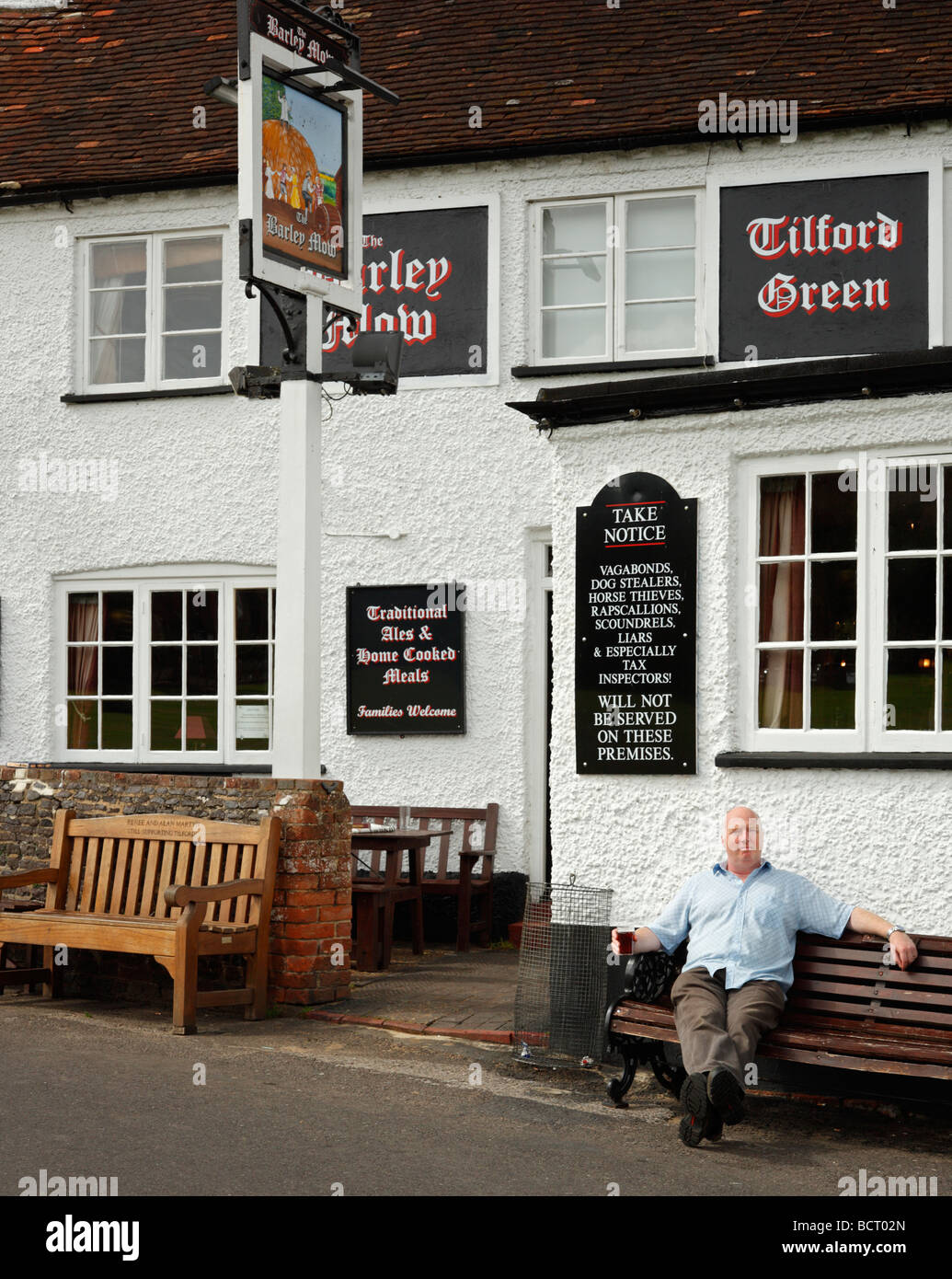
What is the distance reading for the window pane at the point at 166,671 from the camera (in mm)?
12727

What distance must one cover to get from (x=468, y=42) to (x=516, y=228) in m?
2.11

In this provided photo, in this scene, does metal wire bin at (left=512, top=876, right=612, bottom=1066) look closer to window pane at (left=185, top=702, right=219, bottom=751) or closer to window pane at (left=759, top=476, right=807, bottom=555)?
window pane at (left=759, top=476, right=807, bottom=555)

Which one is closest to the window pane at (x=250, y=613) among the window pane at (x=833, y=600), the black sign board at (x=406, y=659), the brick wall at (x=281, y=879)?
the black sign board at (x=406, y=659)

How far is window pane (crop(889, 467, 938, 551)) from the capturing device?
7.27m

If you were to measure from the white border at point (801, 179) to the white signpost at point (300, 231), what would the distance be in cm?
310

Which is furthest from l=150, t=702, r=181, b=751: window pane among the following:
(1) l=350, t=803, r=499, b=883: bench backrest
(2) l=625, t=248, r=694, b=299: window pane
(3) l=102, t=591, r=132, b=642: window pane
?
(2) l=625, t=248, r=694, b=299: window pane

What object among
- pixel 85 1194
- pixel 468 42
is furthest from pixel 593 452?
pixel 468 42

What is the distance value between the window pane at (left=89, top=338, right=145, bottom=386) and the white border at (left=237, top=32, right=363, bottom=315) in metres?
4.08

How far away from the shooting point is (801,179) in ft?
37.1

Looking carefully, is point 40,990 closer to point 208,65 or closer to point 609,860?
point 609,860

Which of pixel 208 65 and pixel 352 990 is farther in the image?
pixel 208 65

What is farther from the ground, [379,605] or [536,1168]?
[379,605]

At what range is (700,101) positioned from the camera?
11.7m

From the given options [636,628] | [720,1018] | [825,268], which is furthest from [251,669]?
[720,1018]
